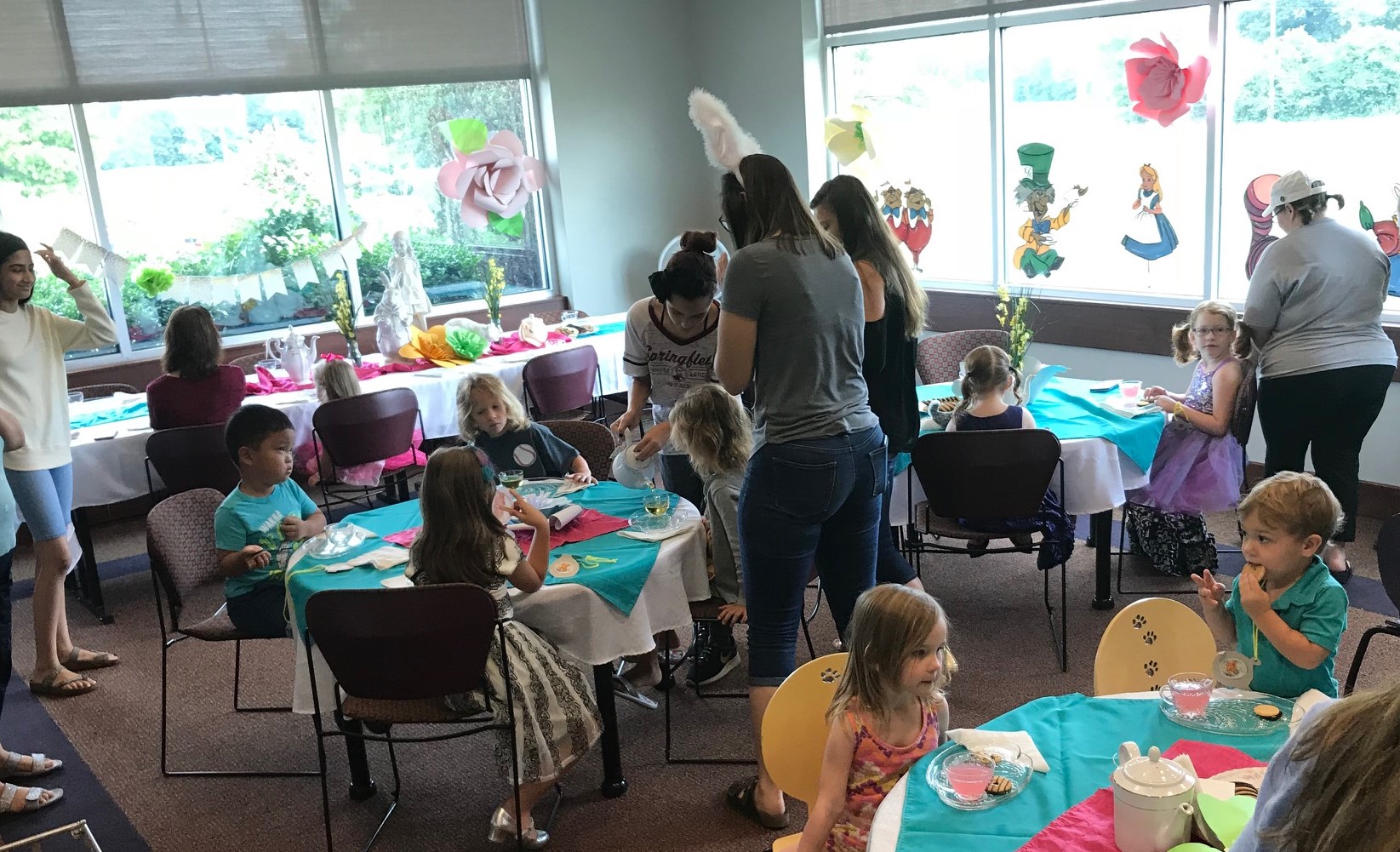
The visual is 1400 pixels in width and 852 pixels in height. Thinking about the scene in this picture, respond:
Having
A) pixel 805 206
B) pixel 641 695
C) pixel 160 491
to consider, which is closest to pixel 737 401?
pixel 805 206

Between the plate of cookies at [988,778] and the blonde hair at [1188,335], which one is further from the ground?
the blonde hair at [1188,335]

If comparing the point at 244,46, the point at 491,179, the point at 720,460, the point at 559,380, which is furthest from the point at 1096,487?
the point at 244,46

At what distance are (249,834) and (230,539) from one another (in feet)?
2.66

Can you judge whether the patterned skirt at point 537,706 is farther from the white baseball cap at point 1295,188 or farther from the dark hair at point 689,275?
the white baseball cap at point 1295,188

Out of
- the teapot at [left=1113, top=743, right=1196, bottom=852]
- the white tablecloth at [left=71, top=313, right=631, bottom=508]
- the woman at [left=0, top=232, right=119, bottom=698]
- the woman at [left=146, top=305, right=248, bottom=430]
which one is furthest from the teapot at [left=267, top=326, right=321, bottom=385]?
the teapot at [left=1113, top=743, right=1196, bottom=852]

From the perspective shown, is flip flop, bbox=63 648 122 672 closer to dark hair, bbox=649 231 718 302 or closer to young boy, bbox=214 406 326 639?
young boy, bbox=214 406 326 639

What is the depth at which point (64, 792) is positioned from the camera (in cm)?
337

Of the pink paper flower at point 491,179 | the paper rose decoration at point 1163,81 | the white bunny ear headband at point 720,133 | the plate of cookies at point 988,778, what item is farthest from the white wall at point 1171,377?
the pink paper flower at point 491,179

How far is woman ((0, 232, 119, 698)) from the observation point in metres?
3.70

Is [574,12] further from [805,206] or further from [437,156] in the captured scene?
[805,206]

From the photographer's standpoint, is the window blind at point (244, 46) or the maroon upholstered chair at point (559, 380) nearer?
the maroon upholstered chair at point (559, 380)

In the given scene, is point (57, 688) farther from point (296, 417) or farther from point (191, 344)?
point (296, 417)

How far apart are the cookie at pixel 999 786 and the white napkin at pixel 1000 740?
7 cm

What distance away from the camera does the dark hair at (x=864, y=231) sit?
2.97 metres
